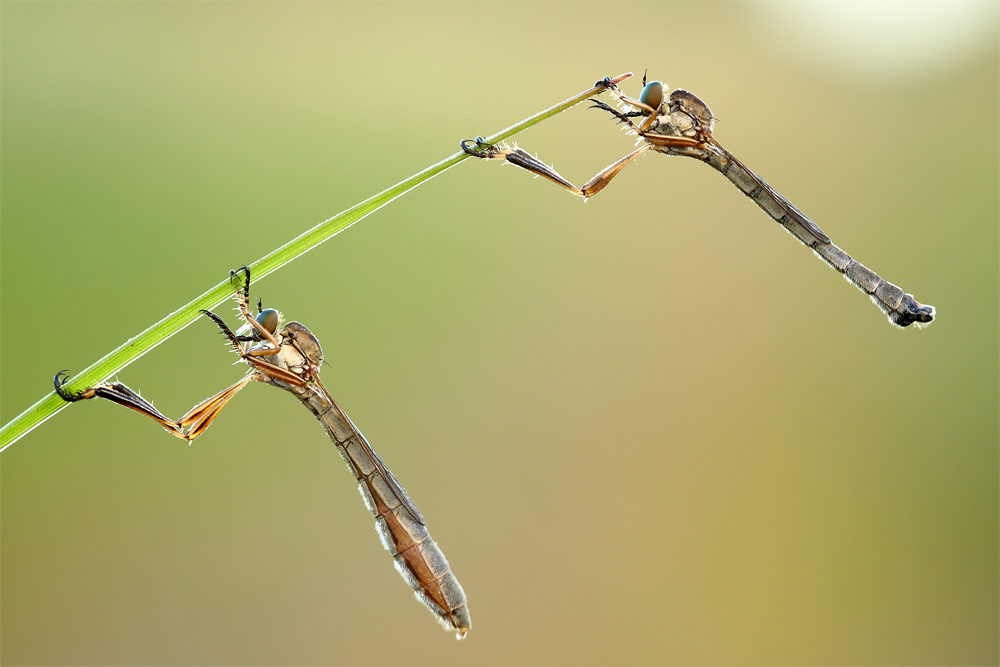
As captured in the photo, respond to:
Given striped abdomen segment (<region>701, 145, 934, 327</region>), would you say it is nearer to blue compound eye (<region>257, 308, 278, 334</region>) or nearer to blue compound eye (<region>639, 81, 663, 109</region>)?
blue compound eye (<region>639, 81, 663, 109</region>)

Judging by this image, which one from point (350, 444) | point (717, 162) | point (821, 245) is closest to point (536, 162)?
point (717, 162)

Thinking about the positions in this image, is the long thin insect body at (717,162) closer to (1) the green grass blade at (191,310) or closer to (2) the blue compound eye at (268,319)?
(1) the green grass blade at (191,310)

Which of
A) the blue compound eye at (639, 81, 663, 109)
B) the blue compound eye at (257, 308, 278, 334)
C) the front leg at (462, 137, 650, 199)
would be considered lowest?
the front leg at (462, 137, 650, 199)

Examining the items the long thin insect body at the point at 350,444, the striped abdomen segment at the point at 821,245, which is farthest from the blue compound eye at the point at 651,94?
the long thin insect body at the point at 350,444

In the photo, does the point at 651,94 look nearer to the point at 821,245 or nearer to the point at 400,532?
the point at 821,245

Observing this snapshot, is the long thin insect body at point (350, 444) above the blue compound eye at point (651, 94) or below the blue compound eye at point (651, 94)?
below

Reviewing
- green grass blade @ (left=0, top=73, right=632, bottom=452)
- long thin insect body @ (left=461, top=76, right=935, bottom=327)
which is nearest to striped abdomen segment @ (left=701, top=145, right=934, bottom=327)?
long thin insect body @ (left=461, top=76, right=935, bottom=327)
